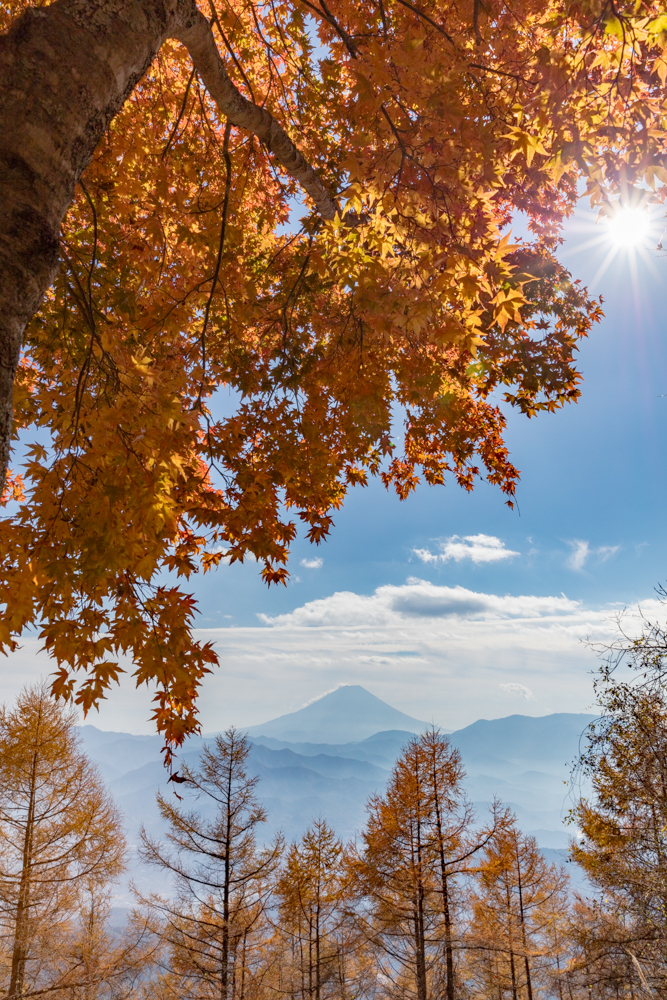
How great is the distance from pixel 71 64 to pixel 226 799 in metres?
16.0

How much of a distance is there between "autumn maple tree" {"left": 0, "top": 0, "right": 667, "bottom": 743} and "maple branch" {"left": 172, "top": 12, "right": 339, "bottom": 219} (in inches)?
0.6

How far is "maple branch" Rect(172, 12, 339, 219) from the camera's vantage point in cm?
240

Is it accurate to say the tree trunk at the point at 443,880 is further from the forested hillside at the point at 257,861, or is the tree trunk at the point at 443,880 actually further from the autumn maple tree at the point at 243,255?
the autumn maple tree at the point at 243,255

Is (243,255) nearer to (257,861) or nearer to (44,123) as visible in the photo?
(44,123)

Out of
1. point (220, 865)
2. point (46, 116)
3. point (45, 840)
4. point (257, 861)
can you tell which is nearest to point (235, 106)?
point (46, 116)

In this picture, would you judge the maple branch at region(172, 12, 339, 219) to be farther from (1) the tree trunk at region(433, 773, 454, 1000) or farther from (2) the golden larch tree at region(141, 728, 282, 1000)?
(1) the tree trunk at region(433, 773, 454, 1000)

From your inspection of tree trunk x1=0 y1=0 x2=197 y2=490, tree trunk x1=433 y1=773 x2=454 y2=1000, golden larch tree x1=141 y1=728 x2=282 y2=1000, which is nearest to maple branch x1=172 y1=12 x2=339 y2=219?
tree trunk x1=0 y1=0 x2=197 y2=490

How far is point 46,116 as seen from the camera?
148cm

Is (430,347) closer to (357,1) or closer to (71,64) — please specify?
(357,1)

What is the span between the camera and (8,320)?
1.36 metres

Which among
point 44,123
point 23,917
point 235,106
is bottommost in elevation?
point 23,917

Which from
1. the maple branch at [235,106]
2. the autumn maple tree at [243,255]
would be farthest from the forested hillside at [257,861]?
the maple branch at [235,106]

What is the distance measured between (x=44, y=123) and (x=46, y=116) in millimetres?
30

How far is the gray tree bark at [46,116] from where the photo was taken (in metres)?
1.38
